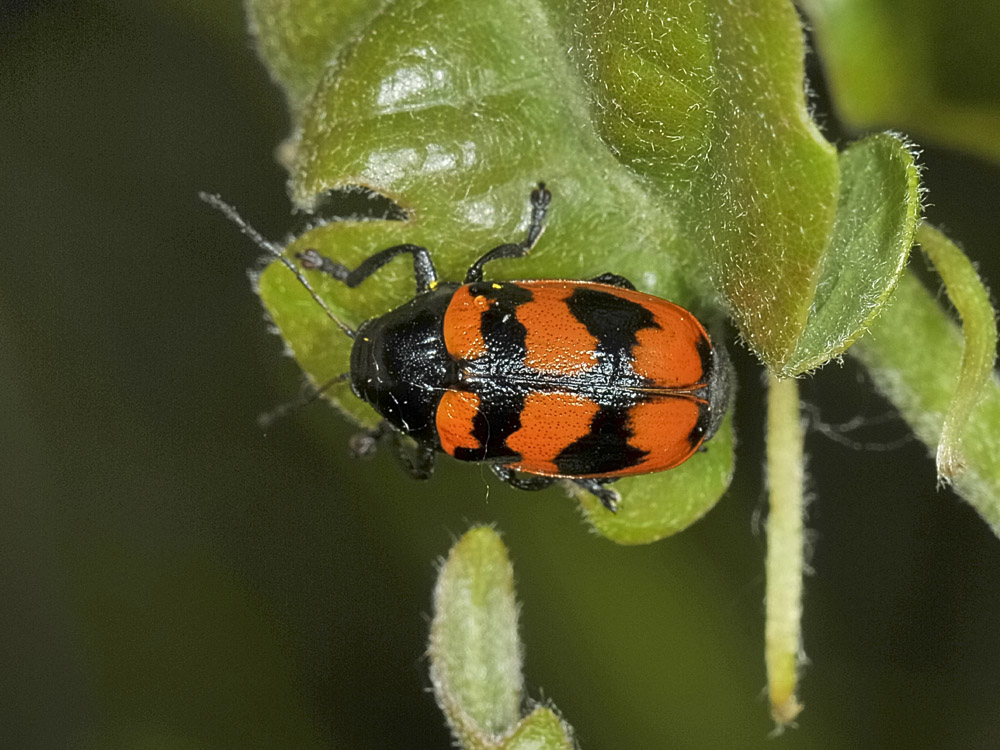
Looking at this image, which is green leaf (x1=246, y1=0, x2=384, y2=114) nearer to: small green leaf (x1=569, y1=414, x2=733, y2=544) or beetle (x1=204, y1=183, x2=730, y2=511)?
beetle (x1=204, y1=183, x2=730, y2=511)

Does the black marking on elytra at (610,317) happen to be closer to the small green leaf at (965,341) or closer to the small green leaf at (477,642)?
the small green leaf at (477,642)

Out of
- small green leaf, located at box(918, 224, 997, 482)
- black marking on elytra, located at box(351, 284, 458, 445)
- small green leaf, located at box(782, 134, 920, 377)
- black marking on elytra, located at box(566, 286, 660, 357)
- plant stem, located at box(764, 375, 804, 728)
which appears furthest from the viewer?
black marking on elytra, located at box(351, 284, 458, 445)

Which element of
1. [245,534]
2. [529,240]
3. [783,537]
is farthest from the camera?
[245,534]

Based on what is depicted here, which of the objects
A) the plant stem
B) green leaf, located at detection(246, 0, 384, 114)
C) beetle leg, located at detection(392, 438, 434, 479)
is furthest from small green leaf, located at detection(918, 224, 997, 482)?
beetle leg, located at detection(392, 438, 434, 479)

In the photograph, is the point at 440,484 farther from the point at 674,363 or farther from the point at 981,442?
the point at 981,442

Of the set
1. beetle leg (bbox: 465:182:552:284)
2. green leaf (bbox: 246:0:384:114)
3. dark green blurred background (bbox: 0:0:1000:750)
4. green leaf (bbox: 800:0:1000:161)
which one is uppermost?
green leaf (bbox: 246:0:384:114)

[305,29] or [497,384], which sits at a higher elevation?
[305,29]

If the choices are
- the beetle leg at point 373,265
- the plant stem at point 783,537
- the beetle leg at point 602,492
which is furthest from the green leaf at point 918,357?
the beetle leg at point 373,265

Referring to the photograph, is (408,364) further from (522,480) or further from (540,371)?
(522,480)

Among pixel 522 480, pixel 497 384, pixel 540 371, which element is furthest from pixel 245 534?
pixel 540 371
